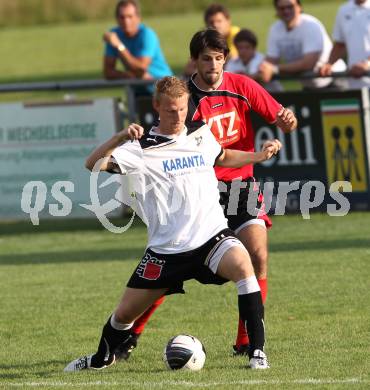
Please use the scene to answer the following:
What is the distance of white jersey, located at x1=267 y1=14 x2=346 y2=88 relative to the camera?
1447 centimetres

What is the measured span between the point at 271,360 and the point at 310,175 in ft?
23.2

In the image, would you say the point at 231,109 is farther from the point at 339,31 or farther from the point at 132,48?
the point at 132,48

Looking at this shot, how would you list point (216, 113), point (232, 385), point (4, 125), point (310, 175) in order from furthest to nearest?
point (4, 125), point (310, 175), point (216, 113), point (232, 385)

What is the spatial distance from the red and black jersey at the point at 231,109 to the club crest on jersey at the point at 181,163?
0.72 metres

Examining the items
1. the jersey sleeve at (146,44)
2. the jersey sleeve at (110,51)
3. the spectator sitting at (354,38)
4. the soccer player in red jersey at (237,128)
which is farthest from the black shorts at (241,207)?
the jersey sleeve at (110,51)

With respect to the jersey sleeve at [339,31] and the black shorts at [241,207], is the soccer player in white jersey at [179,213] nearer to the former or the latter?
the black shorts at [241,207]

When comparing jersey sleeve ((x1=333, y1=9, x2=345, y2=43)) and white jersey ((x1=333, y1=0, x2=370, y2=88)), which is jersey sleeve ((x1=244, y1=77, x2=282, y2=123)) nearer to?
white jersey ((x1=333, y1=0, x2=370, y2=88))

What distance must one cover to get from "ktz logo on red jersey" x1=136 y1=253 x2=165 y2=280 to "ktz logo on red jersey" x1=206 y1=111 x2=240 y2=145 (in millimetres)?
1153

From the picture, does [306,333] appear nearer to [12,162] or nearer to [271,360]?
[271,360]

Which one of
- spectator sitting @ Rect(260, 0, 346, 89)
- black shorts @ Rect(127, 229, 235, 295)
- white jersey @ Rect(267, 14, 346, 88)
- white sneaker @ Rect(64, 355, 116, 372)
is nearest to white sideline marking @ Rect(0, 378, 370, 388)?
white sneaker @ Rect(64, 355, 116, 372)

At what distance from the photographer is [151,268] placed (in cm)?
745

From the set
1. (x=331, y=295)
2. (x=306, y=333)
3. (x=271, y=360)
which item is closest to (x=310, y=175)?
(x=331, y=295)

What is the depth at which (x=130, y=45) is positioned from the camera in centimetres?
1538

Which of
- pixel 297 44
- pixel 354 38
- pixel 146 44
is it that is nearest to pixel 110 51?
pixel 146 44
